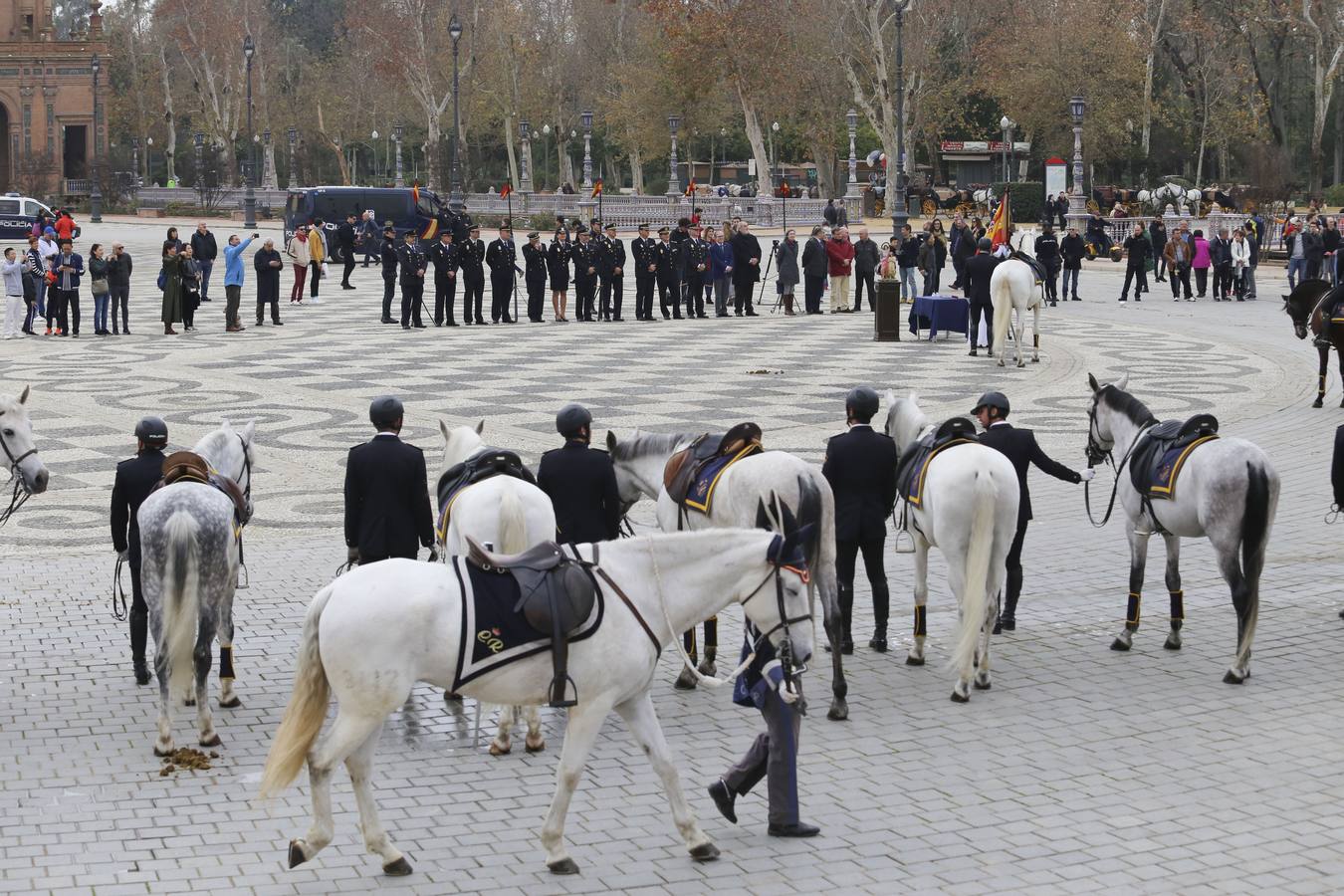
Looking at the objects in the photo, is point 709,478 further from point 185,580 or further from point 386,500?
point 185,580

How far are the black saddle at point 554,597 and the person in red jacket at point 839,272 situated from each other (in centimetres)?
2605

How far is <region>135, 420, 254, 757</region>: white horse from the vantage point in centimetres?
856

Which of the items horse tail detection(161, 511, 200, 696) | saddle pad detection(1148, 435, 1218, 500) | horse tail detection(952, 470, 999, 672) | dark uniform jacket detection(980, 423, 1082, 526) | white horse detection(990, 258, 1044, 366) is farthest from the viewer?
white horse detection(990, 258, 1044, 366)

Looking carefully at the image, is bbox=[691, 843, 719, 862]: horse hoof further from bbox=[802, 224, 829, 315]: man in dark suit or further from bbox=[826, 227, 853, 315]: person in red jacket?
bbox=[826, 227, 853, 315]: person in red jacket

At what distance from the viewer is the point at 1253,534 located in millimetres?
9797

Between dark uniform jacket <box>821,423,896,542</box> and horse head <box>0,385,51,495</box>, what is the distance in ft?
16.0

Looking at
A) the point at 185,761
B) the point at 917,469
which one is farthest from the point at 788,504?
the point at 185,761

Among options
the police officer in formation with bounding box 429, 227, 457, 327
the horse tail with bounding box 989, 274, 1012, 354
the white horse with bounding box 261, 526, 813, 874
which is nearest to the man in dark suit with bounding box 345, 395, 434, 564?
the white horse with bounding box 261, 526, 813, 874

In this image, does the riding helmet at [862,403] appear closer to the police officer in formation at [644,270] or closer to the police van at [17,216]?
the police officer in formation at [644,270]

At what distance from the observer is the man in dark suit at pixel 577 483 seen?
9609 millimetres

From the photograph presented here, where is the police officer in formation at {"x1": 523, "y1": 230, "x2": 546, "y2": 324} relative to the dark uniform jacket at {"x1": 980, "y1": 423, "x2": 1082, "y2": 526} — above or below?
above

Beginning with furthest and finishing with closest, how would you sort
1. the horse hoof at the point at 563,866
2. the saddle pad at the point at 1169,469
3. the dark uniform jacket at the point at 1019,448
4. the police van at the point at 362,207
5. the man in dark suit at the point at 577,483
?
the police van at the point at 362,207 < the dark uniform jacket at the point at 1019,448 < the saddle pad at the point at 1169,469 < the man in dark suit at the point at 577,483 < the horse hoof at the point at 563,866

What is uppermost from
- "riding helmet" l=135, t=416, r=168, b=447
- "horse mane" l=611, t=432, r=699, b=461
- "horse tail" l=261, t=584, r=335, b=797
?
"riding helmet" l=135, t=416, r=168, b=447

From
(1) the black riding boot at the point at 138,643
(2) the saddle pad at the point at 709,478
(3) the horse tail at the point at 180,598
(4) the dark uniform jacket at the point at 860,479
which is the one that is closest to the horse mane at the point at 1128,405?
(4) the dark uniform jacket at the point at 860,479
